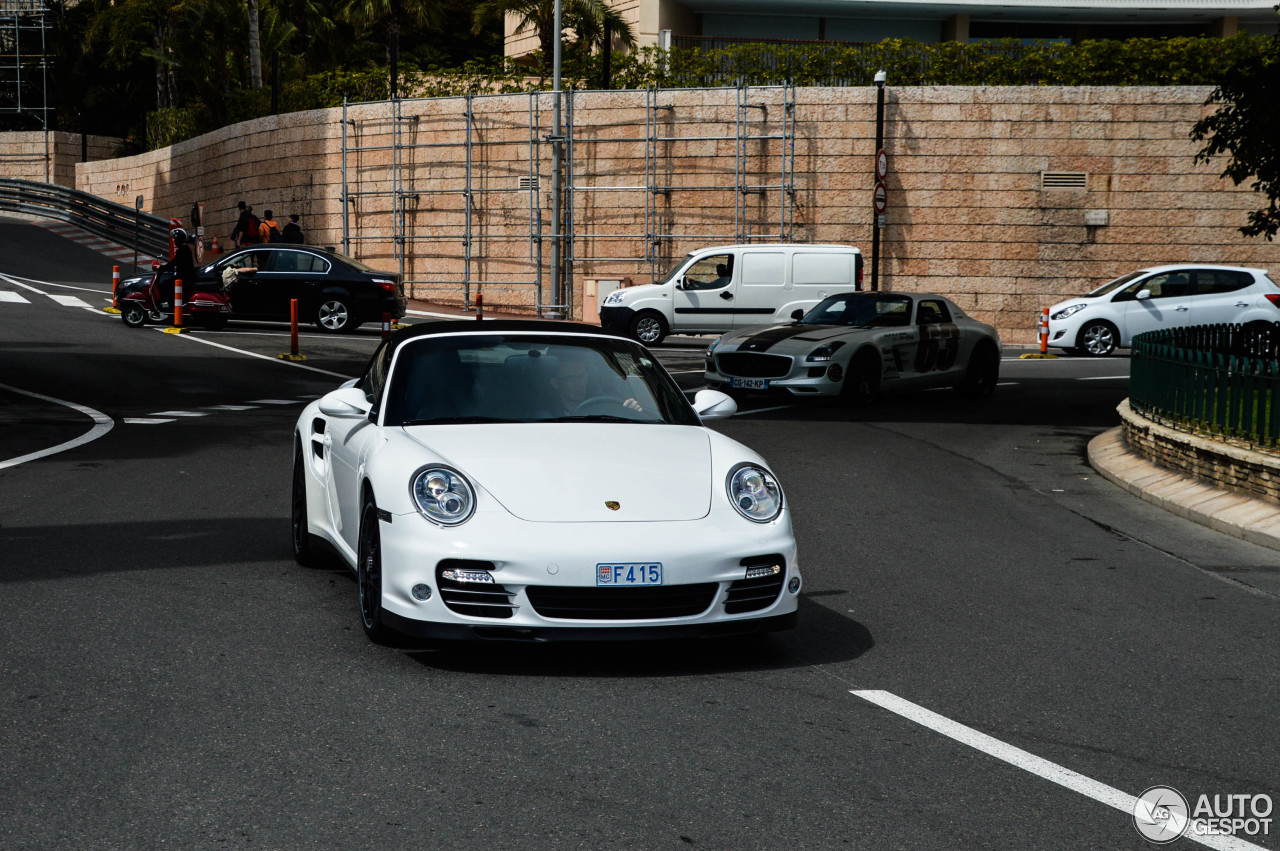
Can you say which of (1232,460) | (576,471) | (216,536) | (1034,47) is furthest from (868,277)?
(576,471)

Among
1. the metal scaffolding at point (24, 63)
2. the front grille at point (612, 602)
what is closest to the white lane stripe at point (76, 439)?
the front grille at point (612, 602)

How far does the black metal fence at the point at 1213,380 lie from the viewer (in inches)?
416

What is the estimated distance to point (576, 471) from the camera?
6.12 metres

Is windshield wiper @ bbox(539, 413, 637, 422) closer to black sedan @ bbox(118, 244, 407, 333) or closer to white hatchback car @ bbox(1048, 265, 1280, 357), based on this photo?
black sedan @ bbox(118, 244, 407, 333)

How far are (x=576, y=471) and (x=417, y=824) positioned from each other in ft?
7.09

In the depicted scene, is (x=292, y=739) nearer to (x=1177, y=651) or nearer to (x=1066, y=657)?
(x=1066, y=657)

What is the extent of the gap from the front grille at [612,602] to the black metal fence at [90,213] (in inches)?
1521

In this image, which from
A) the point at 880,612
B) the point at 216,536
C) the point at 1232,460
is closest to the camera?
the point at 880,612

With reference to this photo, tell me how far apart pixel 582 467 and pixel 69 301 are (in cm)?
2805

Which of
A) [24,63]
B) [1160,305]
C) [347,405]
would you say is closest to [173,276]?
[1160,305]

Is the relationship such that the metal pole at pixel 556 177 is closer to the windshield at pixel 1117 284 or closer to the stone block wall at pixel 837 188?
the stone block wall at pixel 837 188

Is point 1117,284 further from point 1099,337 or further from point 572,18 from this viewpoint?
point 572,18

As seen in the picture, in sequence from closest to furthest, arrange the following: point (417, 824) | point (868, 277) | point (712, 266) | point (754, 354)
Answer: point (417, 824)
point (754, 354)
point (712, 266)
point (868, 277)

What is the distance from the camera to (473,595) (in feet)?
19.0
